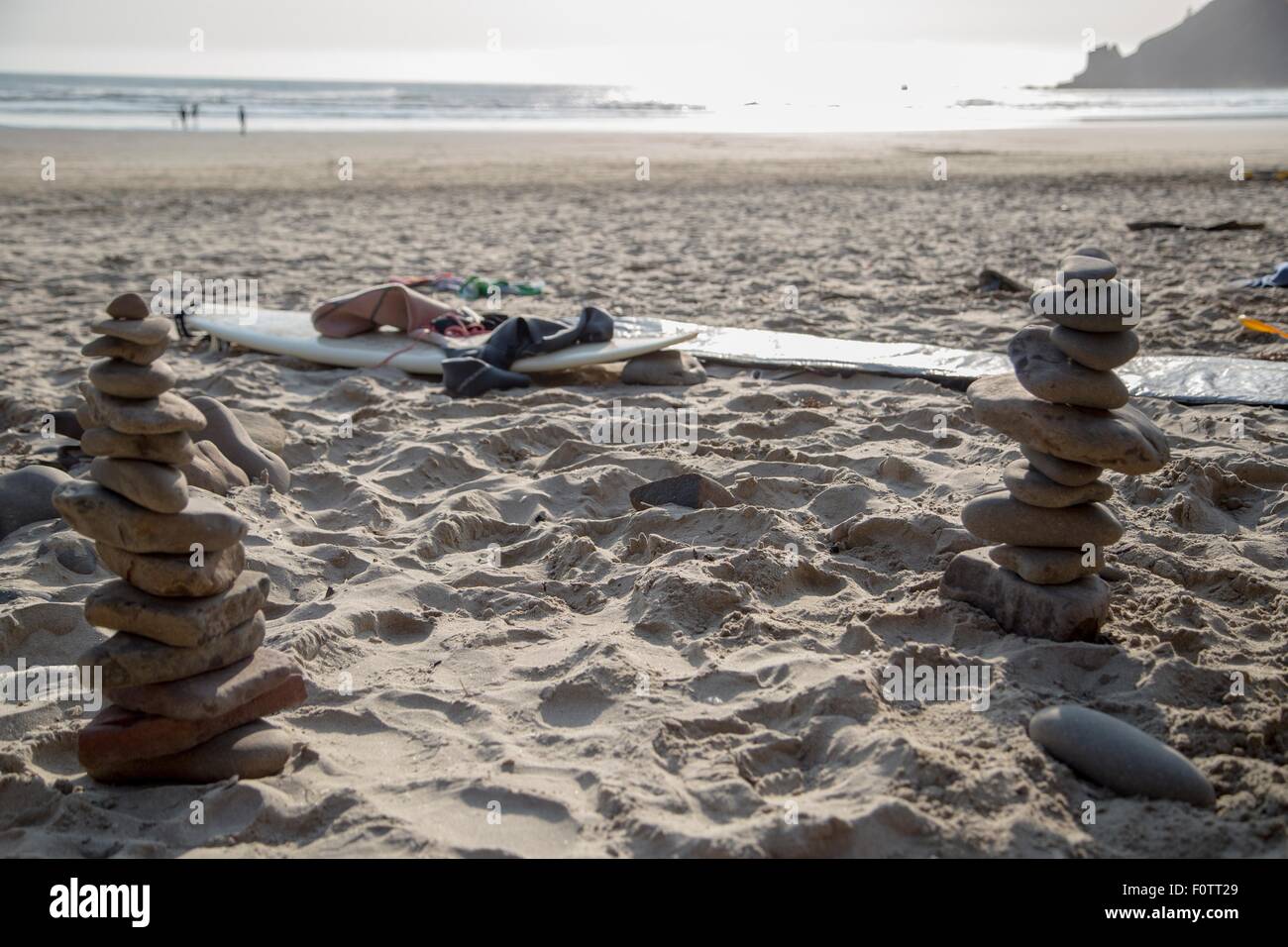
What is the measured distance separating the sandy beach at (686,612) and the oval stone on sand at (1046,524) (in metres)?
0.28

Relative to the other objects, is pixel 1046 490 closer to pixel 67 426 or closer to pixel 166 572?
pixel 166 572

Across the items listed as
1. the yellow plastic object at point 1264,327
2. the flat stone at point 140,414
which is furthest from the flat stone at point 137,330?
the yellow plastic object at point 1264,327

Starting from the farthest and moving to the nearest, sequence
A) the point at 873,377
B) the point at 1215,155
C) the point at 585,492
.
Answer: the point at 1215,155 < the point at 873,377 < the point at 585,492

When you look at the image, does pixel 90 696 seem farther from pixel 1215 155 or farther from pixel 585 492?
pixel 1215 155

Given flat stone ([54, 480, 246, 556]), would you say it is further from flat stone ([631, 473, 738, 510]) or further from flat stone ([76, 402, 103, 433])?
flat stone ([631, 473, 738, 510])

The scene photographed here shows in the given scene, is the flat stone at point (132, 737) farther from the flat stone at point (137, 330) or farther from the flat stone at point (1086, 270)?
the flat stone at point (1086, 270)

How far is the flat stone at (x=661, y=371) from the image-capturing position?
6098 mm

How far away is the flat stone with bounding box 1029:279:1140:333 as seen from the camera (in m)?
3.01

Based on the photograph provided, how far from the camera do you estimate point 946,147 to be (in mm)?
24156
